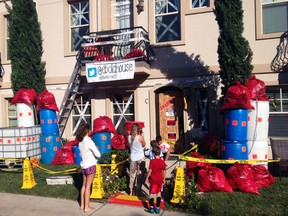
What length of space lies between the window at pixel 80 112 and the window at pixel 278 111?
6.67 m

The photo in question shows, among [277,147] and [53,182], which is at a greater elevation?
[277,147]

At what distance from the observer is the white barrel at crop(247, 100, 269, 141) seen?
24.8ft

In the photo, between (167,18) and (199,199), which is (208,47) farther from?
(199,199)

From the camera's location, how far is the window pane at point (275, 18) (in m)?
9.49

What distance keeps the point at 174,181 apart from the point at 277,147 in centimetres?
319

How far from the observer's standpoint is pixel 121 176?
308 inches

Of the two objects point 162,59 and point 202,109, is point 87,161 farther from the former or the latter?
point 162,59

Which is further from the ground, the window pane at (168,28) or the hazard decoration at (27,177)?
the window pane at (168,28)

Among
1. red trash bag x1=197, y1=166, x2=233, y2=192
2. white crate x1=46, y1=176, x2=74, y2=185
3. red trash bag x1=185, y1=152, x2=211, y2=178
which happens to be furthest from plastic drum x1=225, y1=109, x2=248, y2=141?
white crate x1=46, y1=176, x2=74, y2=185

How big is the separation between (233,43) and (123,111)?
4976 millimetres

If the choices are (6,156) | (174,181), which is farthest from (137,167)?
(6,156)

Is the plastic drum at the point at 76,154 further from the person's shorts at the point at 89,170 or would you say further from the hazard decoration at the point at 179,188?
the hazard decoration at the point at 179,188

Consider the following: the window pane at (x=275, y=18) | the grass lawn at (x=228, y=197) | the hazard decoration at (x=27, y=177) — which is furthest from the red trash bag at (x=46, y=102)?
the window pane at (x=275, y=18)

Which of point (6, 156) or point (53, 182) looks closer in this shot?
point (53, 182)
